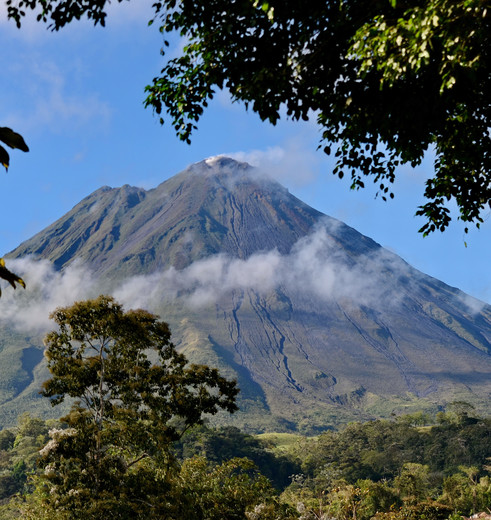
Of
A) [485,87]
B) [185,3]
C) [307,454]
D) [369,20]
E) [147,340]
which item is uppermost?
[185,3]

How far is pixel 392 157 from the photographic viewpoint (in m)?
6.64

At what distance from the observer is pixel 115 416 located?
10695mm

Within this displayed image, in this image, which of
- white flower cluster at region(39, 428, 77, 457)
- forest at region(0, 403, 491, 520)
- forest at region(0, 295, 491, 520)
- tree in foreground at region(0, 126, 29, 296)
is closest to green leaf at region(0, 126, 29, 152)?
tree in foreground at region(0, 126, 29, 296)

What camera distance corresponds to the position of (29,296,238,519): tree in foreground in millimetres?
9789

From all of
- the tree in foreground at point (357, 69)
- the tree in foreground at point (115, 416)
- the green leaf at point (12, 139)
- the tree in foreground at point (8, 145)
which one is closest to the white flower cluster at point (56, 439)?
the tree in foreground at point (115, 416)

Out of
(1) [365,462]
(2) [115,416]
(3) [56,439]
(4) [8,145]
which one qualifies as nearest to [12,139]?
(4) [8,145]

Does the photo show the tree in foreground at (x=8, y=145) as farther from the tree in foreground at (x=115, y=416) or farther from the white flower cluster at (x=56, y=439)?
the white flower cluster at (x=56, y=439)

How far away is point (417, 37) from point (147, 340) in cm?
840

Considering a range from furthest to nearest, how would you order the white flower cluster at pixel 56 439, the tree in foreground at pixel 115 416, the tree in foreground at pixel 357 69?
the white flower cluster at pixel 56 439
the tree in foreground at pixel 115 416
the tree in foreground at pixel 357 69

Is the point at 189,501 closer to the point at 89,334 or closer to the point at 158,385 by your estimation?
the point at 158,385

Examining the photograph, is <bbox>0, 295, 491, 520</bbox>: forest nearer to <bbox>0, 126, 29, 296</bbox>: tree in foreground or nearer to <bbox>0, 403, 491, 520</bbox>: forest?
<bbox>0, 126, 29, 296</bbox>: tree in foreground

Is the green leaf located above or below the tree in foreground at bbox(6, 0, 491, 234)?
below

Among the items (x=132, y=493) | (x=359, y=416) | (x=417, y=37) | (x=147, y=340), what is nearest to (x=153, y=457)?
(x=132, y=493)

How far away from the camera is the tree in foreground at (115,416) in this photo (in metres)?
9.79
